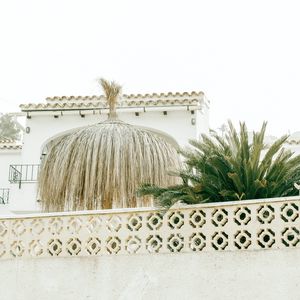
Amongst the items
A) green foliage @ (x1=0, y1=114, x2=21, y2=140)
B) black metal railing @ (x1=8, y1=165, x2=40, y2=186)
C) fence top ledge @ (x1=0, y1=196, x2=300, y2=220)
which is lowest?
fence top ledge @ (x1=0, y1=196, x2=300, y2=220)

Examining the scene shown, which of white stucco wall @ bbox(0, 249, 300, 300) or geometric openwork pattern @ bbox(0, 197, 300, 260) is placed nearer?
white stucco wall @ bbox(0, 249, 300, 300)

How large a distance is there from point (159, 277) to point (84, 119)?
900 cm

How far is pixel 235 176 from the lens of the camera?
8.43 meters

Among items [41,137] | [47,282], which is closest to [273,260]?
[47,282]

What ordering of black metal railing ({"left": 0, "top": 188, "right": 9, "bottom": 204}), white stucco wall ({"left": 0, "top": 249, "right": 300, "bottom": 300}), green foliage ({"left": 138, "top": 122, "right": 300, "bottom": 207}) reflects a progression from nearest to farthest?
white stucco wall ({"left": 0, "top": 249, "right": 300, "bottom": 300}) < green foliage ({"left": 138, "top": 122, "right": 300, "bottom": 207}) < black metal railing ({"left": 0, "top": 188, "right": 9, "bottom": 204})

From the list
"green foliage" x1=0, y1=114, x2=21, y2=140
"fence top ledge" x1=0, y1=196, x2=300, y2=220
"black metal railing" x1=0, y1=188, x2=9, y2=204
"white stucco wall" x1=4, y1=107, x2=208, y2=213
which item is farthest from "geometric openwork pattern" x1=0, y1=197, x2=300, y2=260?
"green foliage" x1=0, y1=114, x2=21, y2=140

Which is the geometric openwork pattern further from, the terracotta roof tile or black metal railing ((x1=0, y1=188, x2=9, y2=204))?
black metal railing ((x1=0, y1=188, x2=9, y2=204))

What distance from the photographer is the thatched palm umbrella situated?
9422 mm

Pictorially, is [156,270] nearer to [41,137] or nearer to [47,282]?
[47,282]

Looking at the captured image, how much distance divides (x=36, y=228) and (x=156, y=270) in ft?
6.22

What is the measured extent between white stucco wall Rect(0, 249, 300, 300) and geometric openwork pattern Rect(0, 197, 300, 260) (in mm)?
116

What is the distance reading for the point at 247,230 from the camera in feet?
26.7

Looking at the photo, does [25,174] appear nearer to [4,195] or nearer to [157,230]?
[4,195]

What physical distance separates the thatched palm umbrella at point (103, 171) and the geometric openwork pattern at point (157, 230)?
627mm
